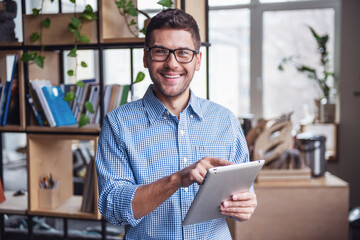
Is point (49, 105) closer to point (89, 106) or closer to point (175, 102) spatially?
point (89, 106)

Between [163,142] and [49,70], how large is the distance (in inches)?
55.6

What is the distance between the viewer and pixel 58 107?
2232 millimetres

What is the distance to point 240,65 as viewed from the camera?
5203mm

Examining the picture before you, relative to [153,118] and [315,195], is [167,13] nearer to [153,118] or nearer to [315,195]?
[153,118]

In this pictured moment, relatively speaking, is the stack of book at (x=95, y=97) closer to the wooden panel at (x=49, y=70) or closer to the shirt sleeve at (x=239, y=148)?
the wooden panel at (x=49, y=70)

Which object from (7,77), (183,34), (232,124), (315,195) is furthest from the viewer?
(315,195)

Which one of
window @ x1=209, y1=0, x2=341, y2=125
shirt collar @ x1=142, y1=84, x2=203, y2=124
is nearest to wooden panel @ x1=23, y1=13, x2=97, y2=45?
shirt collar @ x1=142, y1=84, x2=203, y2=124

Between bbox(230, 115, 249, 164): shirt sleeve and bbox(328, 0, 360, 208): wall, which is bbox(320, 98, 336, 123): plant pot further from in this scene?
bbox(230, 115, 249, 164): shirt sleeve

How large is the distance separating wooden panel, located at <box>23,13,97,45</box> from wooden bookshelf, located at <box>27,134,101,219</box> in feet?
1.69

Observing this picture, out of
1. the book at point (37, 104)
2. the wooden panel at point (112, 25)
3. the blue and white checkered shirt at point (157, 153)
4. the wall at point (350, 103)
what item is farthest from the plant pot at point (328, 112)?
the blue and white checkered shirt at point (157, 153)

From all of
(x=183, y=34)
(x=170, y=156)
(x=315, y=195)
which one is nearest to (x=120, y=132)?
(x=170, y=156)

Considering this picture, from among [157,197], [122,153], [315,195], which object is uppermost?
[122,153]

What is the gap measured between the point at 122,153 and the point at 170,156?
16 centimetres

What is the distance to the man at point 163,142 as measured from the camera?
1281mm
